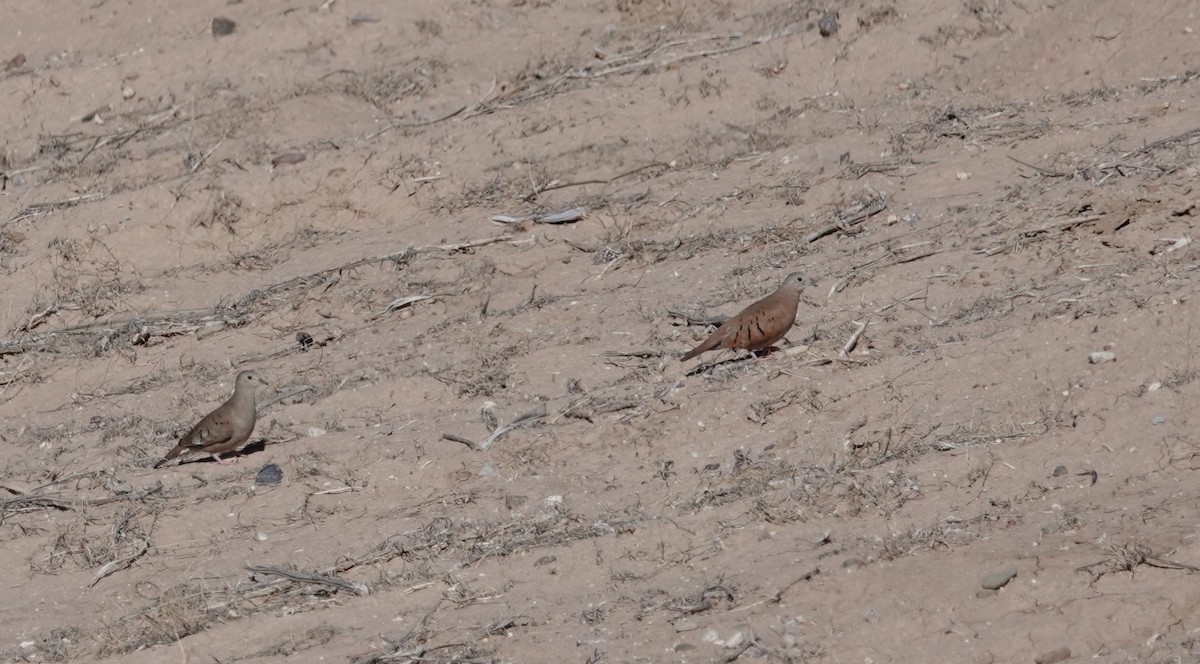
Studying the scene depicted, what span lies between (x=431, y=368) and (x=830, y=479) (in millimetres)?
3392

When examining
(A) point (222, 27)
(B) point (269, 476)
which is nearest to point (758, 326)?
(B) point (269, 476)

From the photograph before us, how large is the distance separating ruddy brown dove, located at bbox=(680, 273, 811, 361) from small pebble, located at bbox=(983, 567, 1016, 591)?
2.80 m

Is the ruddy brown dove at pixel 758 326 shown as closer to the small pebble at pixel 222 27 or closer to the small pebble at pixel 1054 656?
the small pebble at pixel 1054 656

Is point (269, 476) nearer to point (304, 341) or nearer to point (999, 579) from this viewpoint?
point (304, 341)

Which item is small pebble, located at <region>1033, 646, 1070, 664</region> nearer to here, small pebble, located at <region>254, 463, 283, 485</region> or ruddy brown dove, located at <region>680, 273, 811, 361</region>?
ruddy brown dove, located at <region>680, 273, 811, 361</region>

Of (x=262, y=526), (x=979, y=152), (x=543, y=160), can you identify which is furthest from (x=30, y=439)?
(x=979, y=152)

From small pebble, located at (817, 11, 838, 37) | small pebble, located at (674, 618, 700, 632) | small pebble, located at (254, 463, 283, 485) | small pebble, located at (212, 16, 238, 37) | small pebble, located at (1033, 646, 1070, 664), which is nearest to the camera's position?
small pebble, located at (1033, 646, 1070, 664)

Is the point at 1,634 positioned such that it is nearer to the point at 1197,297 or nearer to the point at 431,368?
the point at 431,368

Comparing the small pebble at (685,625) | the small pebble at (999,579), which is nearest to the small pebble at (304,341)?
the small pebble at (685,625)

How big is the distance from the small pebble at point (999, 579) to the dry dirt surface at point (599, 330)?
1 cm

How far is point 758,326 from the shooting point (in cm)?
980

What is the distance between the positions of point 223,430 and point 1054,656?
5.27m

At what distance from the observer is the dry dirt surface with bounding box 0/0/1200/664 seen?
7.87 m

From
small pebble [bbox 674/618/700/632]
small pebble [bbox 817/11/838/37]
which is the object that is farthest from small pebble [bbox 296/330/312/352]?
small pebble [bbox 817/11/838/37]
